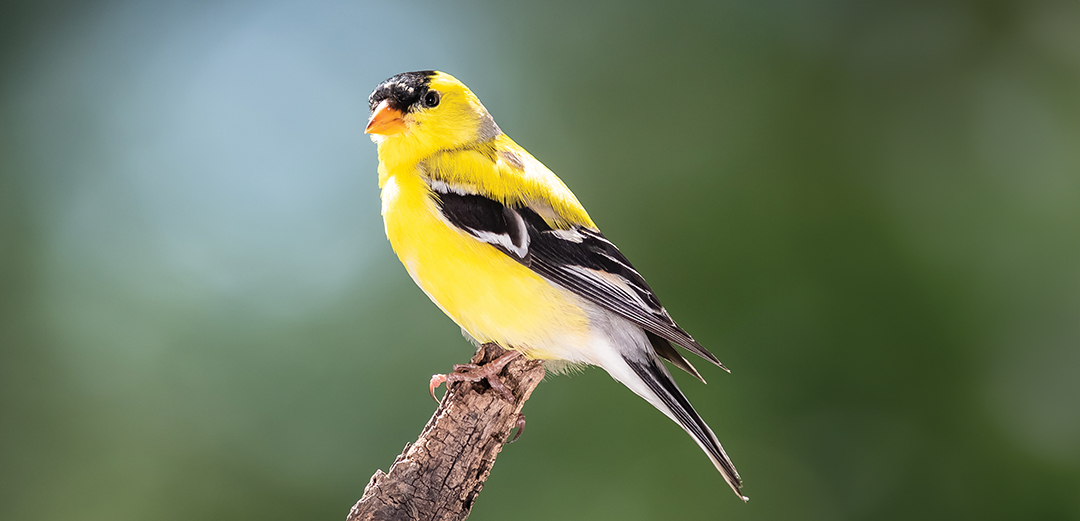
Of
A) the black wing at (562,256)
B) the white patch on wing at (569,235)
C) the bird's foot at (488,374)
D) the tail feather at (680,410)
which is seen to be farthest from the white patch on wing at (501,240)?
the tail feather at (680,410)

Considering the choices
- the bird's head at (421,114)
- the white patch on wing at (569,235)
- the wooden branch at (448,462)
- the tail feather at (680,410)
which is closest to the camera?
the wooden branch at (448,462)

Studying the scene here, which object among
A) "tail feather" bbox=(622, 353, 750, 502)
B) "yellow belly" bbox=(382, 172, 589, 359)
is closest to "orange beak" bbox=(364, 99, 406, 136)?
"yellow belly" bbox=(382, 172, 589, 359)

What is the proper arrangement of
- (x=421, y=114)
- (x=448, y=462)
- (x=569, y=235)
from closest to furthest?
(x=448, y=462)
(x=569, y=235)
(x=421, y=114)

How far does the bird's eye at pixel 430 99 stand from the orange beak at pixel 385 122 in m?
0.08

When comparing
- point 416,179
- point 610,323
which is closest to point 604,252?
point 610,323

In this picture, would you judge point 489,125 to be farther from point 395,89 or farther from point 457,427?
point 457,427

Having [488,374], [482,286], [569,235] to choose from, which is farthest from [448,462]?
[569,235]

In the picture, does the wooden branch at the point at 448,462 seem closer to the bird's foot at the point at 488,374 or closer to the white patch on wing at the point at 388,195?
the bird's foot at the point at 488,374

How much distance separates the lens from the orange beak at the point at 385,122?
7.15 feet

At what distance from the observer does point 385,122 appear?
2.20 metres

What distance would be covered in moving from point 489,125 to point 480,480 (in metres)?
1.10

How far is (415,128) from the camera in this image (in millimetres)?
2240

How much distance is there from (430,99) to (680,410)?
1160 mm

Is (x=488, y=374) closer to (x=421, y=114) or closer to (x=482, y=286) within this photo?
(x=482, y=286)
